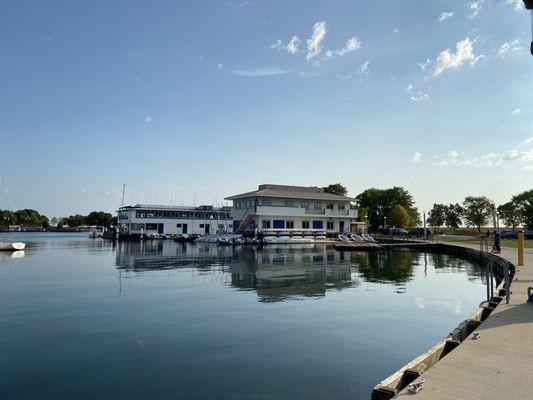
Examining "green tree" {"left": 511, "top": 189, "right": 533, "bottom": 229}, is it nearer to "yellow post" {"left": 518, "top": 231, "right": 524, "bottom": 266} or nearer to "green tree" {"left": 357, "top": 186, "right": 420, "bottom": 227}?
"green tree" {"left": 357, "top": 186, "right": 420, "bottom": 227}

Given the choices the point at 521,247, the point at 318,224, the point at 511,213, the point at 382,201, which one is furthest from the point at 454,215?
the point at 521,247

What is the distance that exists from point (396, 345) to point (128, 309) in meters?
10.2

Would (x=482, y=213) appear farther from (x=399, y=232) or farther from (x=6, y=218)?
(x=6, y=218)

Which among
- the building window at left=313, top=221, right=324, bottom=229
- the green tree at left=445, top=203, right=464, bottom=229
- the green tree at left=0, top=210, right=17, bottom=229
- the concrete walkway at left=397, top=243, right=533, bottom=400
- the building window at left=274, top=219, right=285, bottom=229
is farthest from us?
the green tree at left=0, top=210, right=17, bottom=229

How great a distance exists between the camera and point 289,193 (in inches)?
2653

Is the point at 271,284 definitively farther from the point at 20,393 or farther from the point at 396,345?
the point at 20,393

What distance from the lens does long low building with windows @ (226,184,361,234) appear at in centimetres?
6288

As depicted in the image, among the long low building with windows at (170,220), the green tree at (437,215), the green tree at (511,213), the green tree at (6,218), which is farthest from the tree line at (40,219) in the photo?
the green tree at (511,213)

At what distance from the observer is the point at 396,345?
10992 mm

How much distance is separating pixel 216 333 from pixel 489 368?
7.66 m

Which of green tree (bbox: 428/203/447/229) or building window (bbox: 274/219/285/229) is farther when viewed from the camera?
green tree (bbox: 428/203/447/229)

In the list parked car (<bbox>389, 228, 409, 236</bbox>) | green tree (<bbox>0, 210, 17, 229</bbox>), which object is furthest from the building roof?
green tree (<bbox>0, 210, 17, 229</bbox>)

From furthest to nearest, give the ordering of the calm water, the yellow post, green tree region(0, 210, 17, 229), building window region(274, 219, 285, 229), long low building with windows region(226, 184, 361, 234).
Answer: green tree region(0, 210, 17, 229)
building window region(274, 219, 285, 229)
long low building with windows region(226, 184, 361, 234)
the yellow post
the calm water

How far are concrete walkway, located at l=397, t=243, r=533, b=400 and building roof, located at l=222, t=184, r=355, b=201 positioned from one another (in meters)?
53.1
